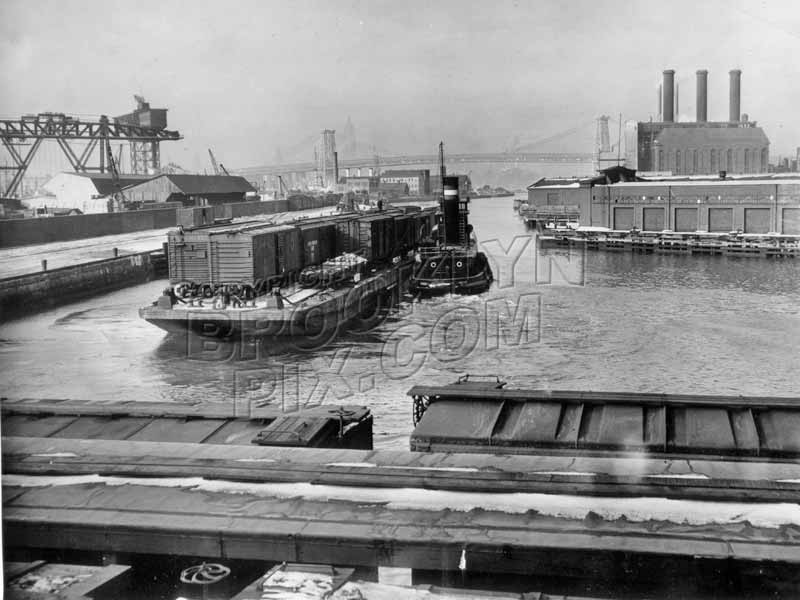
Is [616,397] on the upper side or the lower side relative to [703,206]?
lower

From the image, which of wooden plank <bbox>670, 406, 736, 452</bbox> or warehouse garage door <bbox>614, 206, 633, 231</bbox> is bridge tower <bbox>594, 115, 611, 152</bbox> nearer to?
warehouse garage door <bbox>614, 206, 633, 231</bbox>

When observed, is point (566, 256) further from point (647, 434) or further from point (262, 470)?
point (262, 470)

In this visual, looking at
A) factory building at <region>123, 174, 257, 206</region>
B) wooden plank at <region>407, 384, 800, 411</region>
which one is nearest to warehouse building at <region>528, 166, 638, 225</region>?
factory building at <region>123, 174, 257, 206</region>

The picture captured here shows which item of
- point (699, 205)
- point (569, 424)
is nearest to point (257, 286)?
point (569, 424)

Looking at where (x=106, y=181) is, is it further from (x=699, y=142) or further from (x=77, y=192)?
(x=699, y=142)

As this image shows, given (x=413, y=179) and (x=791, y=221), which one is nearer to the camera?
(x=791, y=221)

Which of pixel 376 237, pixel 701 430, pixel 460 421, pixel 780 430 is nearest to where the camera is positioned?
pixel 780 430

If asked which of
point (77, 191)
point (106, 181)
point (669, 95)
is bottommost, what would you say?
point (77, 191)
